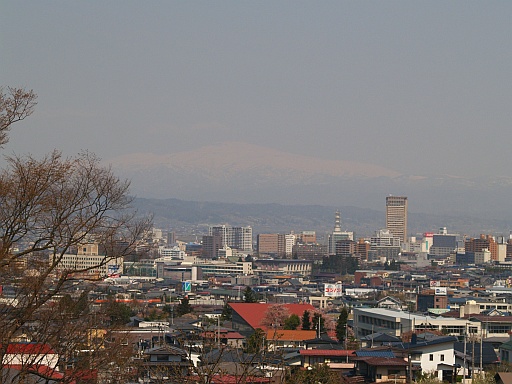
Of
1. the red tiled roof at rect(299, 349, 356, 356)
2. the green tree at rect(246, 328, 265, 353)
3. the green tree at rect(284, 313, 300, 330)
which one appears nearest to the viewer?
the green tree at rect(246, 328, 265, 353)

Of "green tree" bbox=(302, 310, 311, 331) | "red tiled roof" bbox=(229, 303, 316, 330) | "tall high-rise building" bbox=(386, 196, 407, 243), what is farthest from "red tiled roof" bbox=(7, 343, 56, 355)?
"tall high-rise building" bbox=(386, 196, 407, 243)

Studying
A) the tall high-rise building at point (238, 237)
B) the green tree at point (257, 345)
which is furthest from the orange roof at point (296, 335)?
the tall high-rise building at point (238, 237)

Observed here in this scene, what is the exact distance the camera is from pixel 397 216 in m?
170

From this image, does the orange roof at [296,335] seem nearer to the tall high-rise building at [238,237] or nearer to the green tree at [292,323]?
the green tree at [292,323]

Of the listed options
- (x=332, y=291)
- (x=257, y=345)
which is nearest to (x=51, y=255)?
(x=257, y=345)

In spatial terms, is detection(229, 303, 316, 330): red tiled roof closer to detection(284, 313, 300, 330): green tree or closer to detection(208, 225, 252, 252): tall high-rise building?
detection(284, 313, 300, 330): green tree

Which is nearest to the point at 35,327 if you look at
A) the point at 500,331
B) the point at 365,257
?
the point at 500,331

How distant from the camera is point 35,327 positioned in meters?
6.84

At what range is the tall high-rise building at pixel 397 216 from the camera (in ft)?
555

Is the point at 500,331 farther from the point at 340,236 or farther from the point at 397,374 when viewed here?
the point at 340,236

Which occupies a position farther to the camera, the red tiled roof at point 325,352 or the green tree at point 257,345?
the red tiled roof at point 325,352

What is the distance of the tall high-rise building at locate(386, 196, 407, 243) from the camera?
169250 millimetres

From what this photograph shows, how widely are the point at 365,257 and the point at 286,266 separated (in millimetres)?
23223

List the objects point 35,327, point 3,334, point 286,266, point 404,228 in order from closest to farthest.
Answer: point 3,334, point 35,327, point 286,266, point 404,228
